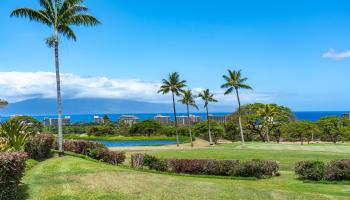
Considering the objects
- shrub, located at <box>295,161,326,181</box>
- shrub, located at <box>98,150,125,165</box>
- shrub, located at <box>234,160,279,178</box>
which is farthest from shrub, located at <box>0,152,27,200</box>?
shrub, located at <box>295,161,326,181</box>

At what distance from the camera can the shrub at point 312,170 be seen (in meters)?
24.5

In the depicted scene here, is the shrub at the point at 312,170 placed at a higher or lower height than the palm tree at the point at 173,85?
lower

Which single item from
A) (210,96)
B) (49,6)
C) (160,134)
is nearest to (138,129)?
(160,134)

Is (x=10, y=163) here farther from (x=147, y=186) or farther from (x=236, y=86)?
(x=236, y=86)

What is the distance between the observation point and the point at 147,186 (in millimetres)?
17672

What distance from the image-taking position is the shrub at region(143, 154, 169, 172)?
29109mm

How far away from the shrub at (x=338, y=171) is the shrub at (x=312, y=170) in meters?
0.45

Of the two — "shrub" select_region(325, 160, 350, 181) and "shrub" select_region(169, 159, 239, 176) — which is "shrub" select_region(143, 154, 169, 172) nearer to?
"shrub" select_region(169, 159, 239, 176)

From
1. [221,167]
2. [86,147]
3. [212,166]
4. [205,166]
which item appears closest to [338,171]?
[221,167]

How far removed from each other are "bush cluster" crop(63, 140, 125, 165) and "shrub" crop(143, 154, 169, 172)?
2945 mm

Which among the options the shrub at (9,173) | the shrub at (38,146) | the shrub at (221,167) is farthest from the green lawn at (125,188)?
the shrub at (221,167)

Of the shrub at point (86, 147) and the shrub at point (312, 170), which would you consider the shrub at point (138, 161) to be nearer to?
the shrub at point (86, 147)

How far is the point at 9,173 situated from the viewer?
13203 mm

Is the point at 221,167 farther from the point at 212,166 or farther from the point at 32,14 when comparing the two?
the point at 32,14
